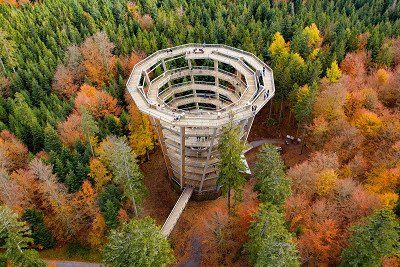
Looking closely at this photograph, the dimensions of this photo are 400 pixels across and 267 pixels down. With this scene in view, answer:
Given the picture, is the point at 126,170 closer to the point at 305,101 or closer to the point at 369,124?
the point at 305,101

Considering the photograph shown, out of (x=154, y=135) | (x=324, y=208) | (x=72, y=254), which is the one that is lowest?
(x=72, y=254)

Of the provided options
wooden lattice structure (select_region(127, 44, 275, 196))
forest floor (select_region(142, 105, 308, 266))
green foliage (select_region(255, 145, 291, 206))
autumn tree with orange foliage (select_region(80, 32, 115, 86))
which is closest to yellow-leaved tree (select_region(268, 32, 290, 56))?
wooden lattice structure (select_region(127, 44, 275, 196))

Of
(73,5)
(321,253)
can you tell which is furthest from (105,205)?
(73,5)

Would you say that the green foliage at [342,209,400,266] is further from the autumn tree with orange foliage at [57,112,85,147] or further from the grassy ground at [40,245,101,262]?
the autumn tree with orange foliage at [57,112,85,147]

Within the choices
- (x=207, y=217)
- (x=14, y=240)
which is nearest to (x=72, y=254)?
(x=14, y=240)

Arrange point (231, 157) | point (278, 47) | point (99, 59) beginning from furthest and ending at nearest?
point (278, 47) → point (99, 59) → point (231, 157)
